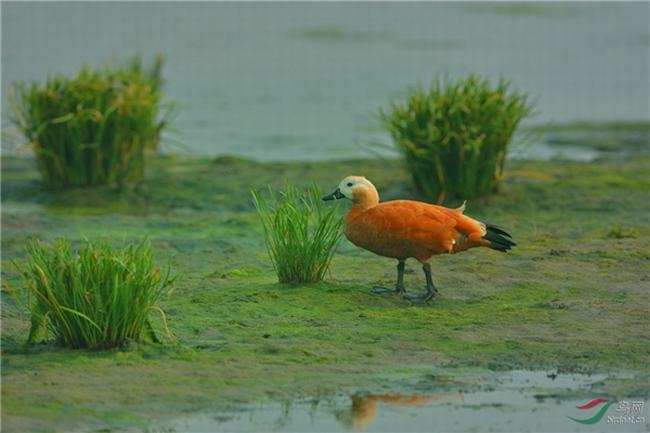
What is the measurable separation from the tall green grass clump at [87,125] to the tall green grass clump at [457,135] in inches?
90.2

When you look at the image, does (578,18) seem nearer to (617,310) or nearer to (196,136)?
(196,136)

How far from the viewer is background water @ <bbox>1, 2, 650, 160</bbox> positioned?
1775 centimetres

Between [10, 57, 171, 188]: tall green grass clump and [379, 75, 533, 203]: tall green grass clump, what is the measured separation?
7.52 ft

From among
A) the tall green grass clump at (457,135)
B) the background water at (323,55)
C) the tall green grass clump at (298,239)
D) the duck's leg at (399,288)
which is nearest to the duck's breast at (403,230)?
the duck's leg at (399,288)

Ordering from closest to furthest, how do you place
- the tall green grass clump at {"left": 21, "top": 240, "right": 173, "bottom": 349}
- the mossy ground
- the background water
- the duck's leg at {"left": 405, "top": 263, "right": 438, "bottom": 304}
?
the mossy ground < the tall green grass clump at {"left": 21, "top": 240, "right": 173, "bottom": 349} < the duck's leg at {"left": 405, "top": 263, "right": 438, "bottom": 304} < the background water

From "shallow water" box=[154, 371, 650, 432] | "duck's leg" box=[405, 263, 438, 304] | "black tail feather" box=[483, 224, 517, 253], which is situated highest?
"black tail feather" box=[483, 224, 517, 253]

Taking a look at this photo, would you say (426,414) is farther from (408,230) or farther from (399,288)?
(399,288)

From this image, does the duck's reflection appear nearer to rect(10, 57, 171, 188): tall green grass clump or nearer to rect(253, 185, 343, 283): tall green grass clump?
rect(253, 185, 343, 283): tall green grass clump

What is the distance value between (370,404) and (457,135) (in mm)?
5154

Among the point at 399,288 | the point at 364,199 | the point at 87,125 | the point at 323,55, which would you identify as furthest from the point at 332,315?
the point at 323,55

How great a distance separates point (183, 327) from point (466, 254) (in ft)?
8.34

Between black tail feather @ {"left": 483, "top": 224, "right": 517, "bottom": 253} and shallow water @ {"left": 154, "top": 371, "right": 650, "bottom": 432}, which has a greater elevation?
black tail feather @ {"left": 483, "top": 224, "right": 517, "bottom": 253}

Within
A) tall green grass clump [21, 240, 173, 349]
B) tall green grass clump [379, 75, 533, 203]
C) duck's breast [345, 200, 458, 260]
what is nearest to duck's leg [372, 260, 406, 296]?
duck's breast [345, 200, 458, 260]

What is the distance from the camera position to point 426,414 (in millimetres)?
6211
